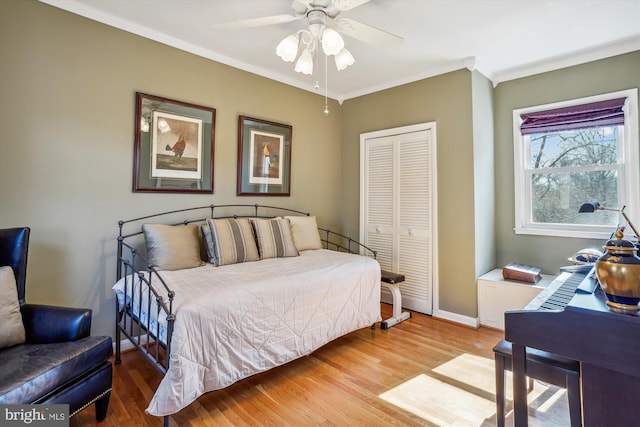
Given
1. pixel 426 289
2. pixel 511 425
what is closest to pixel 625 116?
pixel 426 289

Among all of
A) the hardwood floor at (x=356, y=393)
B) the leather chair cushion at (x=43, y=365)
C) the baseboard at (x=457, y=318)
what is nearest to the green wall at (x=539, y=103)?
the baseboard at (x=457, y=318)

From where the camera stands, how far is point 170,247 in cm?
239

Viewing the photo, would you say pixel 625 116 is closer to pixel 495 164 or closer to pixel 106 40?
pixel 495 164

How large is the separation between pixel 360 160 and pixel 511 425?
9.84 ft

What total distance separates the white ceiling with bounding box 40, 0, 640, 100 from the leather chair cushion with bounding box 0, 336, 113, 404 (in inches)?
88.0

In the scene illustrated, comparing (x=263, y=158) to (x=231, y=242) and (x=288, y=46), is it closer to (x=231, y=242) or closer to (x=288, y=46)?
(x=231, y=242)

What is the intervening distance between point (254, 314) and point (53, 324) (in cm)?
105

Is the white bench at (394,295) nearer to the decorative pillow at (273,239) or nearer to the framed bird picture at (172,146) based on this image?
the decorative pillow at (273,239)

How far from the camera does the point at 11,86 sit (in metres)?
2.05

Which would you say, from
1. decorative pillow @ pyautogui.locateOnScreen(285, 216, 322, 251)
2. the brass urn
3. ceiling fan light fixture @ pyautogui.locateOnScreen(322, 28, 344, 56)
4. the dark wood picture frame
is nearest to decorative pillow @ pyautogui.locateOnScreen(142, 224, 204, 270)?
the dark wood picture frame

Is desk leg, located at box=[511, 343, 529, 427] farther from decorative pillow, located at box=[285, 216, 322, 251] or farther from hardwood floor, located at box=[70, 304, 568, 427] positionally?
decorative pillow, located at box=[285, 216, 322, 251]

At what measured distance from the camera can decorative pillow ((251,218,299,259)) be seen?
2902 millimetres

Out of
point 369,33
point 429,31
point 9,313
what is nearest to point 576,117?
point 429,31

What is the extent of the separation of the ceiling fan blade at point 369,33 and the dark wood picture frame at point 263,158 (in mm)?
1544
